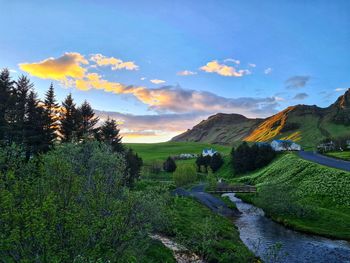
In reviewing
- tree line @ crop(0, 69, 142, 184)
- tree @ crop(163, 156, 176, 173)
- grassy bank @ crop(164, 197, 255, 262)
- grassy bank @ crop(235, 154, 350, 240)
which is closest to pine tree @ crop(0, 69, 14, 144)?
tree line @ crop(0, 69, 142, 184)

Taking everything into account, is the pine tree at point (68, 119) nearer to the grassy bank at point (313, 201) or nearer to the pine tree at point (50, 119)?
the pine tree at point (50, 119)

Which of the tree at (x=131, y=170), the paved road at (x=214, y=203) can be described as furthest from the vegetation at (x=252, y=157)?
the tree at (x=131, y=170)

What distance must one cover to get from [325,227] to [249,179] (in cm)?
7092

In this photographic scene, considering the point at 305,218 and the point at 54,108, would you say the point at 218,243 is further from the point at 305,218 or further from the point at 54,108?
the point at 54,108

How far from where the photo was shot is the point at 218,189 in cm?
9625

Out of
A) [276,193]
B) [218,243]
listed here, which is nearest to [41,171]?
[218,243]

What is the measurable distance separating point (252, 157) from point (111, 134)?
288ft

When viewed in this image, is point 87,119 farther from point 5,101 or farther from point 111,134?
point 5,101

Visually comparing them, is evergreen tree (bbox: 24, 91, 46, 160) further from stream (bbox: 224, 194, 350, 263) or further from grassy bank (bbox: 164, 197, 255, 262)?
stream (bbox: 224, 194, 350, 263)

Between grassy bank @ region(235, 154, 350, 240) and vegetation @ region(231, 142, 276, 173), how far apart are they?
2176 inches

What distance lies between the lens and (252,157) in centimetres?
14788

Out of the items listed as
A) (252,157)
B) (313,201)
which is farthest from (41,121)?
(252,157)

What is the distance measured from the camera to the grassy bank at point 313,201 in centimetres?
5472

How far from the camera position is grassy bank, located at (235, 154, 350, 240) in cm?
5472
